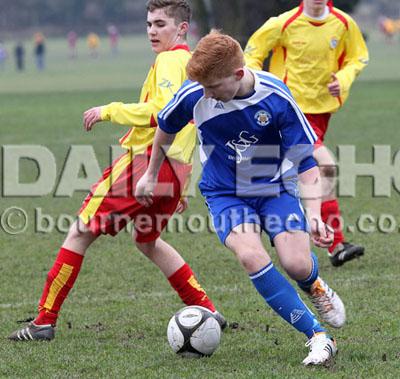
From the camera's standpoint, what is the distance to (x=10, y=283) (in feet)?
25.2

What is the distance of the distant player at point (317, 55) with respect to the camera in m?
8.31

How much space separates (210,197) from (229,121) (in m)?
0.44

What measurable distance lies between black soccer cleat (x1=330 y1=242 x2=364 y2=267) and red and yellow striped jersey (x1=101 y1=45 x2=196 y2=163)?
2.31 m

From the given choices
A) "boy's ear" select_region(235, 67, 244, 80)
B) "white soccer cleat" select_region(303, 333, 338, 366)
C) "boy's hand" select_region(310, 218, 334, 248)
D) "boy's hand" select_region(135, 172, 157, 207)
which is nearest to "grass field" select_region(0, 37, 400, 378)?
"white soccer cleat" select_region(303, 333, 338, 366)

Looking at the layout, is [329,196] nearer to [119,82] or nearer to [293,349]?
[293,349]

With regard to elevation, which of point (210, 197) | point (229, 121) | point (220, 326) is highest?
point (229, 121)

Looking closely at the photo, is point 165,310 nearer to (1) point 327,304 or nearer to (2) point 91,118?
(1) point 327,304

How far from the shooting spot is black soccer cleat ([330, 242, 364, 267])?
803 cm

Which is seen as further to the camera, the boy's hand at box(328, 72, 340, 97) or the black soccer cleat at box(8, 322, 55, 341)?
the boy's hand at box(328, 72, 340, 97)

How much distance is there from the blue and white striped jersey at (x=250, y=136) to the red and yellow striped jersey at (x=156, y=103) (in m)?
0.29

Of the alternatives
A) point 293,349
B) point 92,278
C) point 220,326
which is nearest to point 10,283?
point 92,278
